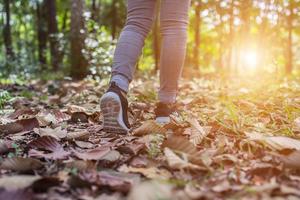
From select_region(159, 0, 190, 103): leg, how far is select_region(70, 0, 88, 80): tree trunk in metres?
5.84

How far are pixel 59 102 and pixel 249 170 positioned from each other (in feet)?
10.5

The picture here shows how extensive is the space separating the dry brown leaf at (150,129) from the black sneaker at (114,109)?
0.47 feet

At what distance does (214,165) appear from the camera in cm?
197

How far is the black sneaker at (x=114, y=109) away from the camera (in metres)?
2.60

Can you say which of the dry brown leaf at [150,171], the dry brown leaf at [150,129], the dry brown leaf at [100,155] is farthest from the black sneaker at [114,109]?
the dry brown leaf at [150,171]

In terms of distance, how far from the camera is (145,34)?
2.88m

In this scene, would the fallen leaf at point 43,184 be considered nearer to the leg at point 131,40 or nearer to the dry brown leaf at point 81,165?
the dry brown leaf at point 81,165

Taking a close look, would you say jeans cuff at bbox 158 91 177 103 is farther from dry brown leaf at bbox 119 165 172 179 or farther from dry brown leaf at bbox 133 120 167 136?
dry brown leaf at bbox 119 165 172 179

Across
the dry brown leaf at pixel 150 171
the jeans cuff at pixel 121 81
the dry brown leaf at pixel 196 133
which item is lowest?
the dry brown leaf at pixel 150 171

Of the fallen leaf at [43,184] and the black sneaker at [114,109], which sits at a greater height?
the black sneaker at [114,109]

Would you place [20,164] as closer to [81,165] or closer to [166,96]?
[81,165]

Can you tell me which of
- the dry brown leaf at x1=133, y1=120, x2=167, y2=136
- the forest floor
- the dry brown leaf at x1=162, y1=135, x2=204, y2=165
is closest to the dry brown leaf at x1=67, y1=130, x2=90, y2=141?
the forest floor

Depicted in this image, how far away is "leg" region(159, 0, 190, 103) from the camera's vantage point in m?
2.79

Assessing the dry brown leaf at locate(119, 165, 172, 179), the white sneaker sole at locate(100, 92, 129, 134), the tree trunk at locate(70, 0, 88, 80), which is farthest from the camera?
the tree trunk at locate(70, 0, 88, 80)
